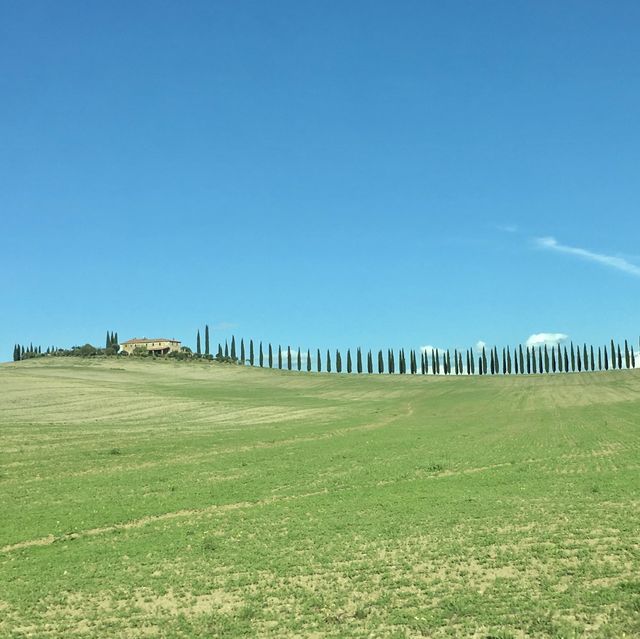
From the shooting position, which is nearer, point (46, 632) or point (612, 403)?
point (46, 632)

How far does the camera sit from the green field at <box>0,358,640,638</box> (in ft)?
53.4

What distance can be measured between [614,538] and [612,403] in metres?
80.3

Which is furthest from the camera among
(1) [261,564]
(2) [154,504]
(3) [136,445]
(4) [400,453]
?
(3) [136,445]

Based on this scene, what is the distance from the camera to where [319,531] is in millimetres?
24531

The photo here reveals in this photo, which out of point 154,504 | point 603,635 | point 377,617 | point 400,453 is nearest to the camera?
point 603,635

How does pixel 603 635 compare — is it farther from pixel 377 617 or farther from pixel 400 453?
pixel 400 453

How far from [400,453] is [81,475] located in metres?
19.6

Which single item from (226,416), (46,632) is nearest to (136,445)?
(226,416)

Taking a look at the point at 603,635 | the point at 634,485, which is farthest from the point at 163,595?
the point at 634,485

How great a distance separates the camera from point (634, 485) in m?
31.0

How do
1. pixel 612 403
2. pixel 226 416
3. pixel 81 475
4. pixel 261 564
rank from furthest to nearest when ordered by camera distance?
pixel 612 403 → pixel 226 416 → pixel 81 475 → pixel 261 564

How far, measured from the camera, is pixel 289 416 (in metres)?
79.5

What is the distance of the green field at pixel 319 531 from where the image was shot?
1627cm

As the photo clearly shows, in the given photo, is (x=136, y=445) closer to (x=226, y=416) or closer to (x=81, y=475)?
(x=81, y=475)
